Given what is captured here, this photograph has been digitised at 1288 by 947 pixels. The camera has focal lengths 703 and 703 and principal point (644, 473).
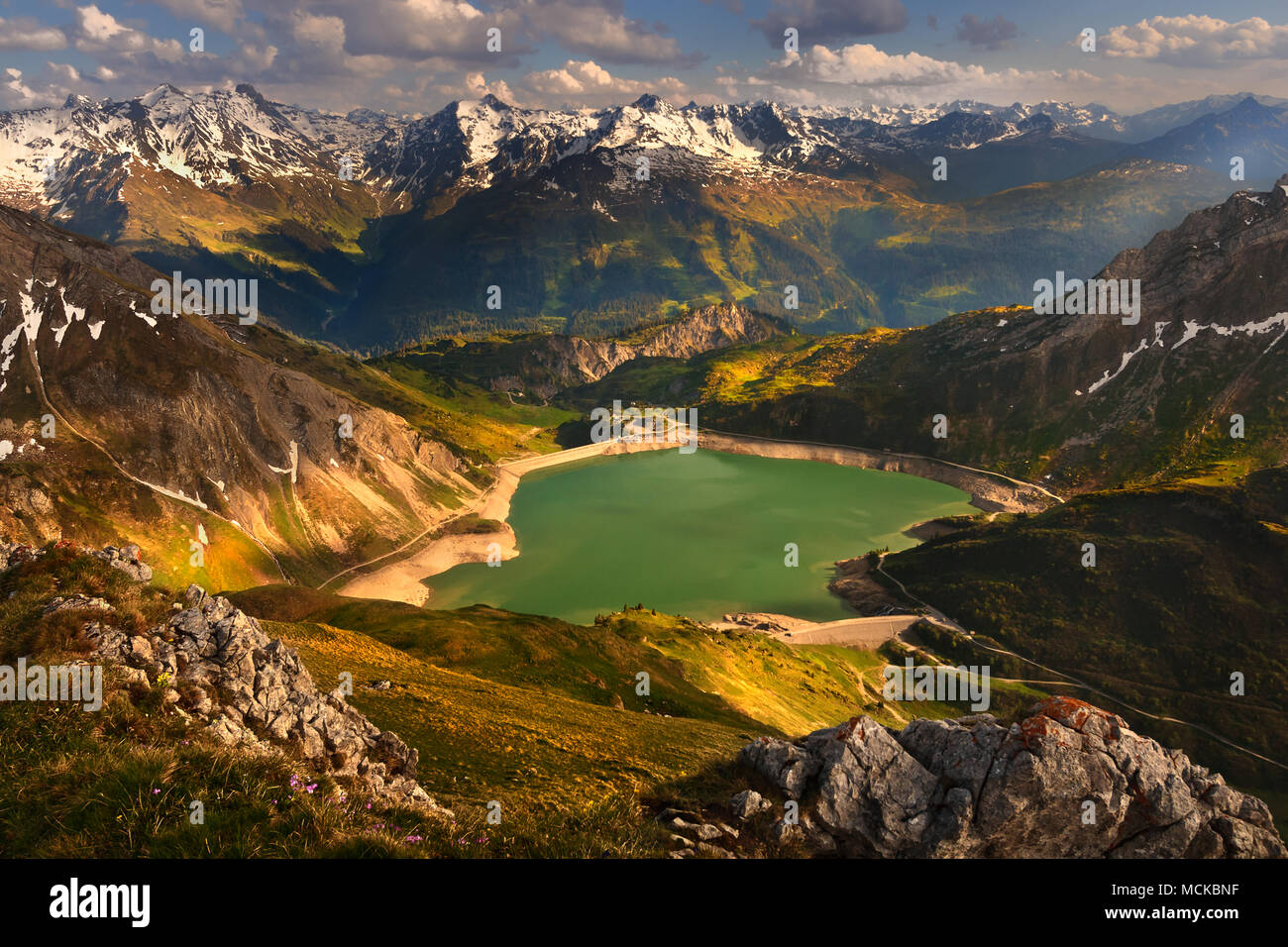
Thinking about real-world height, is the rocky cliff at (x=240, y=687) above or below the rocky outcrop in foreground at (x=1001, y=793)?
above

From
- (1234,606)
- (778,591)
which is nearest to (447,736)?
(778,591)

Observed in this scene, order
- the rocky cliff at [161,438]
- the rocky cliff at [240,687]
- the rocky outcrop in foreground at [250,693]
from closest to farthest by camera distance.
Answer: the rocky cliff at [240,687] < the rocky outcrop in foreground at [250,693] < the rocky cliff at [161,438]

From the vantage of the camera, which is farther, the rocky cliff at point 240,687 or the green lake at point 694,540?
the green lake at point 694,540

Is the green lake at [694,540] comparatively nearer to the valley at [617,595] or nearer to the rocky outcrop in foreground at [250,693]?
the valley at [617,595]

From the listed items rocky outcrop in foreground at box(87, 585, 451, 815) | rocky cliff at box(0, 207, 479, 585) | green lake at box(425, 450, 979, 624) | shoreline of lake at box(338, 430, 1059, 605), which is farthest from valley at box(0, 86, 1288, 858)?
green lake at box(425, 450, 979, 624)

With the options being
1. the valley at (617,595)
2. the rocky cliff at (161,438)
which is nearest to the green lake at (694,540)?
the valley at (617,595)

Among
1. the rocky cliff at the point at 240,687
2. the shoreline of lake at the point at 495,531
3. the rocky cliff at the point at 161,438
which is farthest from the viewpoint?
the shoreline of lake at the point at 495,531
